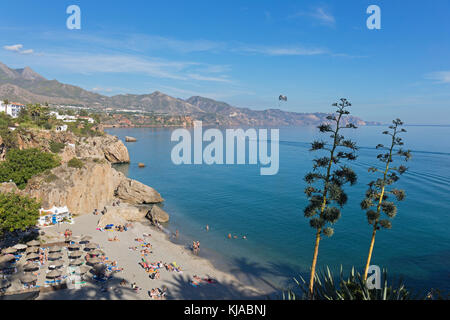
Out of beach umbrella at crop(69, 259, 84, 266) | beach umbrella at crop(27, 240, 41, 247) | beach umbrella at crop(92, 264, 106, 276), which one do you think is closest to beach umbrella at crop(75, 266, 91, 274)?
beach umbrella at crop(92, 264, 106, 276)

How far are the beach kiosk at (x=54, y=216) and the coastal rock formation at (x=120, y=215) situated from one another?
12.8 ft

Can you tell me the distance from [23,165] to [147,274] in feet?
80.7

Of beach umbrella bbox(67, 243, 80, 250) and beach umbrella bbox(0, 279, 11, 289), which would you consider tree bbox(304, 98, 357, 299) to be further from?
beach umbrella bbox(67, 243, 80, 250)

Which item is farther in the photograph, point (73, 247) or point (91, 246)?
point (91, 246)

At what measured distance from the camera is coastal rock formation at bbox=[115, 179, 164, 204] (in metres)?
46.8

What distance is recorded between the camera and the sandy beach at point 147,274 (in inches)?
843

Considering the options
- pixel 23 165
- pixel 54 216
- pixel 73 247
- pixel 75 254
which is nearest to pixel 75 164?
pixel 23 165

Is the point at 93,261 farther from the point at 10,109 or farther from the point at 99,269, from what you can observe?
the point at 10,109

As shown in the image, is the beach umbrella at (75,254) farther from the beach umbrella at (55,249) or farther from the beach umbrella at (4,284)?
the beach umbrella at (4,284)

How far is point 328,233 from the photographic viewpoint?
14.1 metres

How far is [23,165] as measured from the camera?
36719 mm

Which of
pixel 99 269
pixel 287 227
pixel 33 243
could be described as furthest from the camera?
pixel 287 227

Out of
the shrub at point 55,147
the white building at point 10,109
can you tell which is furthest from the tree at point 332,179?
the white building at point 10,109

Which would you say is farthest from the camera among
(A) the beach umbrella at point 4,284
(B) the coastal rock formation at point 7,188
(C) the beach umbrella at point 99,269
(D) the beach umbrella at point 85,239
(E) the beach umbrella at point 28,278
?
(B) the coastal rock formation at point 7,188
